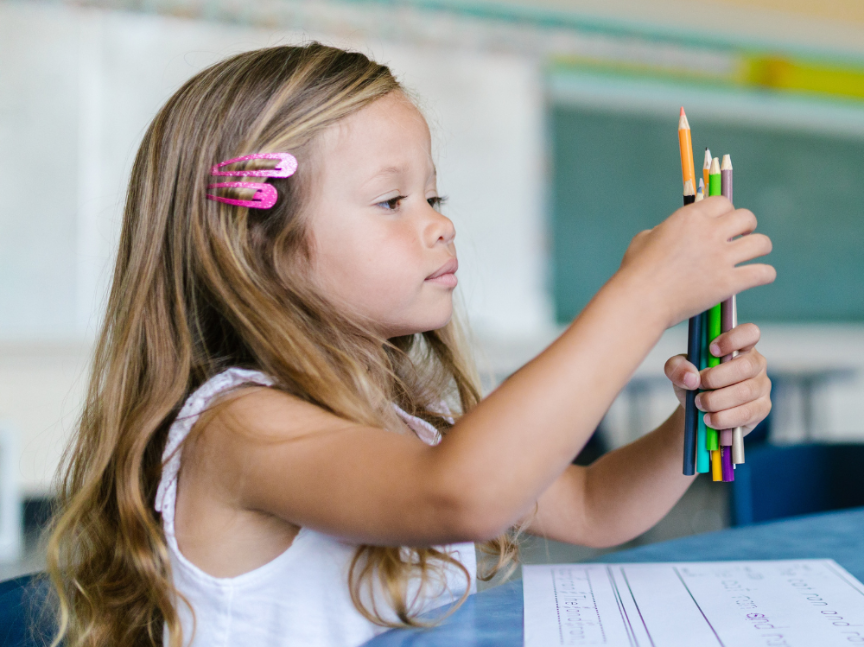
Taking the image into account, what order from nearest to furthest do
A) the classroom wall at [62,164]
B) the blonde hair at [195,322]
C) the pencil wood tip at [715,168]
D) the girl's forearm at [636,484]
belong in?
the pencil wood tip at [715,168] → the blonde hair at [195,322] → the girl's forearm at [636,484] → the classroom wall at [62,164]

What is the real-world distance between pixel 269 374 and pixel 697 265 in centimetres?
37

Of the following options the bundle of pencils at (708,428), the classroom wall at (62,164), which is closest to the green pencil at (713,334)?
the bundle of pencils at (708,428)

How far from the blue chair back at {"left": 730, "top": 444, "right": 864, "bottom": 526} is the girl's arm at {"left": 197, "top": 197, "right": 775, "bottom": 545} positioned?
82 centimetres

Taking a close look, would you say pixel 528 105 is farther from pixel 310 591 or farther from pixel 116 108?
pixel 310 591

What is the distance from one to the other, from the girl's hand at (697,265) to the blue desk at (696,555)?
0.29 m

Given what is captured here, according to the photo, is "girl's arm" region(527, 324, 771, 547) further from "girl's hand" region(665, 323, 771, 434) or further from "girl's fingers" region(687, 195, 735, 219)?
"girl's fingers" region(687, 195, 735, 219)

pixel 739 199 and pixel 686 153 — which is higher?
pixel 739 199

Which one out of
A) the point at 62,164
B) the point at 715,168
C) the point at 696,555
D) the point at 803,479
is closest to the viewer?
the point at 715,168

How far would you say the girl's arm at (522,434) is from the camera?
0.48m

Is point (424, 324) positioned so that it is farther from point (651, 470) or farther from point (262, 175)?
point (651, 470)

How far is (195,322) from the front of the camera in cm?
75

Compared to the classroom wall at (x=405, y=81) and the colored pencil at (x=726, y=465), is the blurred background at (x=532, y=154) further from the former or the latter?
the colored pencil at (x=726, y=465)

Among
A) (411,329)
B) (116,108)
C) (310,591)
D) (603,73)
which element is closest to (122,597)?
(310,591)

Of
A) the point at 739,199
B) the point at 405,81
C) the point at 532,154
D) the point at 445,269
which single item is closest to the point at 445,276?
the point at 445,269
